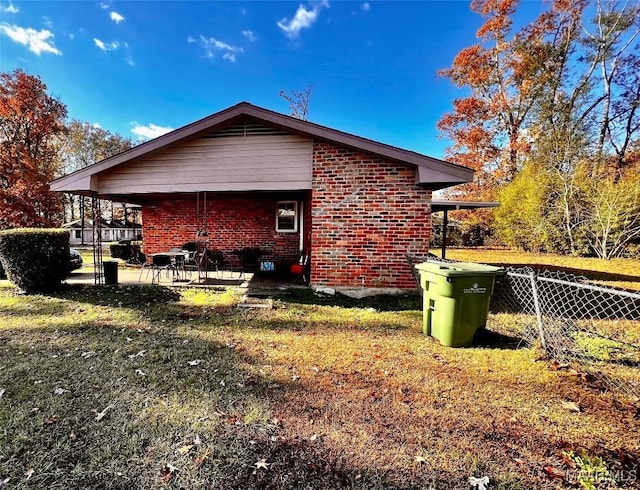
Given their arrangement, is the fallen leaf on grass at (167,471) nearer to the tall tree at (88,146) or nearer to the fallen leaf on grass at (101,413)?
the fallen leaf on grass at (101,413)

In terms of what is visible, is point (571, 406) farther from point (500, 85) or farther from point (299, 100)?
point (299, 100)

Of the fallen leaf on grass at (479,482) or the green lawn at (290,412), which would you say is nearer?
the fallen leaf on grass at (479,482)

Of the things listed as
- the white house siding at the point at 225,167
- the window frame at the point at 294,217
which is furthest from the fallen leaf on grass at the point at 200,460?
the window frame at the point at 294,217

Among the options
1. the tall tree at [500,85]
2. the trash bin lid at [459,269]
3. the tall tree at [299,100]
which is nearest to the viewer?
the trash bin lid at [459,269]

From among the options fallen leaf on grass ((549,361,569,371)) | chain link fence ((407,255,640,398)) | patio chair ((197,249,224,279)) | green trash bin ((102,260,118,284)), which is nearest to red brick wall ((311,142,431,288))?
chain link fence ((407,255,640,398))

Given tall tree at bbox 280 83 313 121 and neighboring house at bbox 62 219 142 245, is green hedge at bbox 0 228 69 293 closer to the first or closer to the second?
tall tree at bbox 280 83 313 121

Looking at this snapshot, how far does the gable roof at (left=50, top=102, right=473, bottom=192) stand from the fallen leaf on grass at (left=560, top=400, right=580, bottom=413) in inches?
173

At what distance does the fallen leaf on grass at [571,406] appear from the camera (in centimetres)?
271

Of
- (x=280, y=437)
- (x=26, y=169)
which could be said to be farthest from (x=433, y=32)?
(x=26, y=169)

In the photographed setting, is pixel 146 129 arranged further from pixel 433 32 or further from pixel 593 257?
pixel 593 257

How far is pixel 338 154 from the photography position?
679 cm

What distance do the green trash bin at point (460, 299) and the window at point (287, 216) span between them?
6634 mm

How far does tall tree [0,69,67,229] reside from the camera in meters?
14.3

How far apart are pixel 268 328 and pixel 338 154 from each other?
13.4 ft
